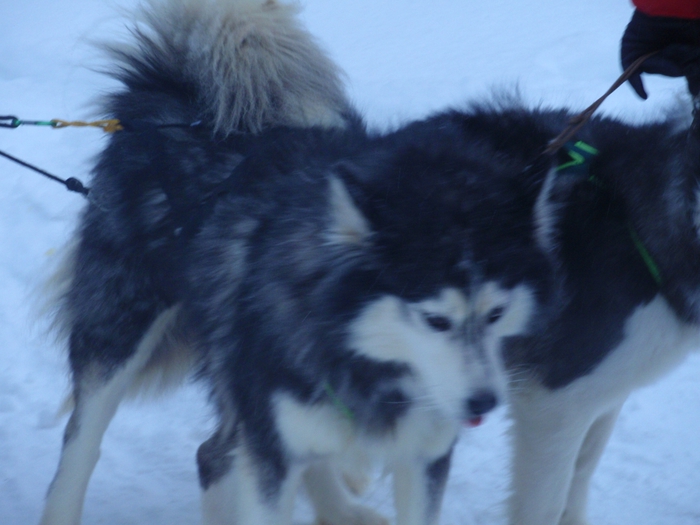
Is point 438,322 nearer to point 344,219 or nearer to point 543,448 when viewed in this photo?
point 344,219

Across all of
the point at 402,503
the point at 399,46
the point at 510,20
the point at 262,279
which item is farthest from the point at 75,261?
the point at 510,20

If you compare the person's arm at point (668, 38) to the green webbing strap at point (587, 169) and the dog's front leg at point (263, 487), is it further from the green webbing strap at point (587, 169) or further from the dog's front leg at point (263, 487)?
the dog's front leg at point (263, 487)

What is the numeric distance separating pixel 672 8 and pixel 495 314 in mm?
947

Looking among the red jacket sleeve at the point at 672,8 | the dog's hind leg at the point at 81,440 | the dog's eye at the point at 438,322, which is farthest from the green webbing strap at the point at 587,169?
the dog's hind leg at the point at 81,440

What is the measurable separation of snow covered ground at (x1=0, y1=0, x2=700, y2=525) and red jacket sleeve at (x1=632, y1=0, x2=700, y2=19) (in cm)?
29

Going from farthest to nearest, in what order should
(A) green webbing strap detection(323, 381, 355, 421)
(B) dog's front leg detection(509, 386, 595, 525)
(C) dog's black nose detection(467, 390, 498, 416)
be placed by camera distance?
1. (B) dog's front leg detection(509, 386, 595, 525)
2. (A) green webbing strap detection(323, 381, 355, 421)
3. (C) dog's black nose detection(467, 390, 498, 416)

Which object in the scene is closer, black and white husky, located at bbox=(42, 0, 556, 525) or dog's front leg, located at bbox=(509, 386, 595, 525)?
black and white husky, located at bbox=(42, 0, 556, 525)

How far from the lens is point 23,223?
4023 mm

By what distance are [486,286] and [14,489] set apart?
6.26ft

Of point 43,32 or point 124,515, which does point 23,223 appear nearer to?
point 124,515

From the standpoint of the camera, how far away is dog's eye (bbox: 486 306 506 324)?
149 cm

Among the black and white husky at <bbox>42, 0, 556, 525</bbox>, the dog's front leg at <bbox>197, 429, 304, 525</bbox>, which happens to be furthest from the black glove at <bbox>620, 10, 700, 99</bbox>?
the dog's front leg at <bbox>197, 429, 304, 525</bbox>

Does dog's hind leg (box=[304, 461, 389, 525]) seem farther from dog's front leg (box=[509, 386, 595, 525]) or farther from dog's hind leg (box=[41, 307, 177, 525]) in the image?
dog's hind leg (box=[41, 307, 177, 525])

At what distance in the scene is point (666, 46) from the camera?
1.87 m
